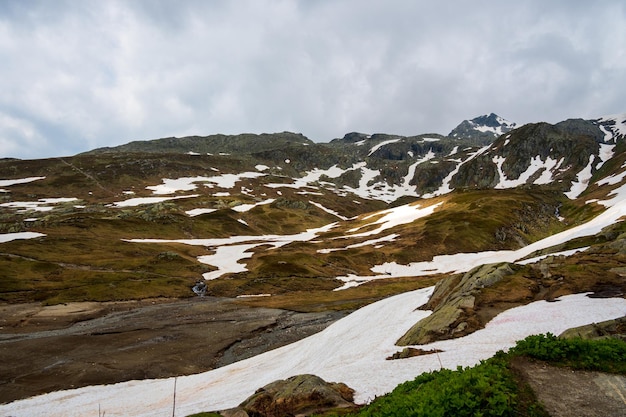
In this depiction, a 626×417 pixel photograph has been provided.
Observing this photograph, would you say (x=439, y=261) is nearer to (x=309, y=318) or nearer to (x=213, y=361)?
(x=309, y=318)

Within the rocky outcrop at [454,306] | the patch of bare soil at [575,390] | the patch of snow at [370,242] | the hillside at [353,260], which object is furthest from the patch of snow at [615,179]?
the patch of bare soil at [575,390]

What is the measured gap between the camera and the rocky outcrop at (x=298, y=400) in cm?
1739

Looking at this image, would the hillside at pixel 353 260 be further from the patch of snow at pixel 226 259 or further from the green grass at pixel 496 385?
the green grass at pixel 496 385

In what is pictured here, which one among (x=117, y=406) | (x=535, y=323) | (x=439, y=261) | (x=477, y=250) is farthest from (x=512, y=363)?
(x=477, y=250)

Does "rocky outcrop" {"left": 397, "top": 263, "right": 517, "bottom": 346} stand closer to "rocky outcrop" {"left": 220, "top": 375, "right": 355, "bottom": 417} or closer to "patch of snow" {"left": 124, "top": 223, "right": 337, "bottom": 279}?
"rocky outcrop" {"left": 220, "top": 375, "right": 355, "bottom": 417}

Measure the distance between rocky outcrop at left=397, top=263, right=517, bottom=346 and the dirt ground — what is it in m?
27.8

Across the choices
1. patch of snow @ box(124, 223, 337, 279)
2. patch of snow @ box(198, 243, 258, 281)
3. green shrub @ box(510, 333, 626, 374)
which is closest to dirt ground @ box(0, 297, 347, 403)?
patch of snow @ box(198, 243, 258, 281)

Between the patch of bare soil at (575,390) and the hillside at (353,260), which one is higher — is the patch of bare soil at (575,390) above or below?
below

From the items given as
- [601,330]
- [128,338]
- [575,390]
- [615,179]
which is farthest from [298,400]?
[615,179]

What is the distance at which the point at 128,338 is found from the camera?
6122 centimetres

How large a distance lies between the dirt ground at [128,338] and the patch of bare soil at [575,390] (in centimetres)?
4377

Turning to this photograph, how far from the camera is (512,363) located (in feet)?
46.5

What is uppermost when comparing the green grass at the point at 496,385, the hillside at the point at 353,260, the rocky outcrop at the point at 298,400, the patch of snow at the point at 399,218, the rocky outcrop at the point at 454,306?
the patch of snow at the point at 399,218

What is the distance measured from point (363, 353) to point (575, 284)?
1933 cm
